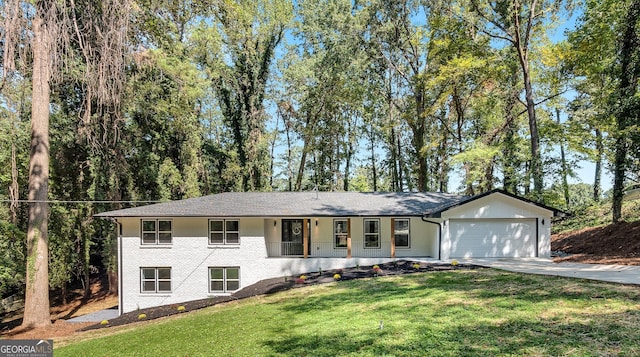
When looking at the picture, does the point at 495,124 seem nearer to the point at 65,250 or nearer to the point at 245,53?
the point at 245,53

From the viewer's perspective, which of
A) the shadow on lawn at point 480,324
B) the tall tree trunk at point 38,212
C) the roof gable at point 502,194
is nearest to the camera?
the shadow on lawn at point 480,324

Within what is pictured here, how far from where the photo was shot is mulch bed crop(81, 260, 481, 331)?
13594 mm

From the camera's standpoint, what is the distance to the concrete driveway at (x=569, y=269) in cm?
Answer: 952

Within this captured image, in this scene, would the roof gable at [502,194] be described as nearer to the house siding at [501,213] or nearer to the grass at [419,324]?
the house siding at [501,213]

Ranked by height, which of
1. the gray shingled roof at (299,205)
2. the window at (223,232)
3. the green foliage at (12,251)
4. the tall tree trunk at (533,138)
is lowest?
the green foliage at (12,251)

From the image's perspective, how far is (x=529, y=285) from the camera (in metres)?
9.24

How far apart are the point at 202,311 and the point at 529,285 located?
1072cm

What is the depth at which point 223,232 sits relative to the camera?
1644 cm

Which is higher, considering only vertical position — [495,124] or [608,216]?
[495,124]

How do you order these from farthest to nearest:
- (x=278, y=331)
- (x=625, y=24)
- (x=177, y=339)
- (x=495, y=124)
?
(x=495, y=124)
(x=625, y=24)
(x=177, y=339)
(x=278, y=331)

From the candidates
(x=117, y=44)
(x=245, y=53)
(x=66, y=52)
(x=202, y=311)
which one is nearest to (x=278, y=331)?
(x=202, y=311)

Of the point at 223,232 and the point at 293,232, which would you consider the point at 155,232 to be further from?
the point at 293,232

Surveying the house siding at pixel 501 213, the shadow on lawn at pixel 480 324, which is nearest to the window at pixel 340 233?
the house siding at pixel 501 213

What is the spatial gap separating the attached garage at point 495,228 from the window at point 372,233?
110 inches
